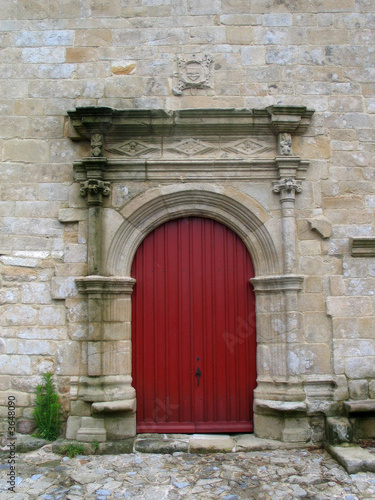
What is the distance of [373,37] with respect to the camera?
415cm

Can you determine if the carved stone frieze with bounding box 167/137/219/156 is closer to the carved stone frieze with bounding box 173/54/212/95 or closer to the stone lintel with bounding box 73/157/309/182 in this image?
the stone lintel with bounding box 73/157/309/182

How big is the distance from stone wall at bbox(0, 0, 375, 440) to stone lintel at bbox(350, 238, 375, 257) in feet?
0.11

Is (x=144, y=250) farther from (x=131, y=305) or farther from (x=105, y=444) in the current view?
(x=105, y=444)

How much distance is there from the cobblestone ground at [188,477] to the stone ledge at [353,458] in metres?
0.06

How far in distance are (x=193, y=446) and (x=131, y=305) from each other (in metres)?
1.40

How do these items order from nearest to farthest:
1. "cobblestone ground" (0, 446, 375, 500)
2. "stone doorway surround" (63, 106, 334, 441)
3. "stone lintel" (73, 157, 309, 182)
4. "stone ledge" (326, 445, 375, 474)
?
"cobblestone ground" (0, 446, 375, 500), "stone ledge" (326, 445, 375, 474), "stone doorway surround" (63, 106, 334, 441), "stone lintel" (73, 157, 309, 182)

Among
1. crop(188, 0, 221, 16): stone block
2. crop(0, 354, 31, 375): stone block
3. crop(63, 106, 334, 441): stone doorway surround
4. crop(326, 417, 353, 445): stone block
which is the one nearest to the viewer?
crop(326, 417, 353, 445): stone block

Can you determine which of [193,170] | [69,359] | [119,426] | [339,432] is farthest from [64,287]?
[339,432]

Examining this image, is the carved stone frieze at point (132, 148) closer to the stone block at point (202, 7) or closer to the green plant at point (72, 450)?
the stone block at point (202, 7)

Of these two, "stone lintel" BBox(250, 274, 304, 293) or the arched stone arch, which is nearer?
"stone lintel" BBox(250, 274, 304, 293)

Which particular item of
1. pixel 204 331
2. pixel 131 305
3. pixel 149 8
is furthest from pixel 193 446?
pixel 149 8

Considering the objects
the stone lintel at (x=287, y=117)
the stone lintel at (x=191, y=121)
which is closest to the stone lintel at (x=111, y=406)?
the stone lintel at (x=191, y=121)

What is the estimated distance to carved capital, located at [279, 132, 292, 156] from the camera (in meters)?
3.93

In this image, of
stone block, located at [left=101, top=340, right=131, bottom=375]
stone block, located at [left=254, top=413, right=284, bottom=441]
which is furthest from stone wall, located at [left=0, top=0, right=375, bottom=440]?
stone block, located at [left=254, top=413, right=284, bottom=441]
